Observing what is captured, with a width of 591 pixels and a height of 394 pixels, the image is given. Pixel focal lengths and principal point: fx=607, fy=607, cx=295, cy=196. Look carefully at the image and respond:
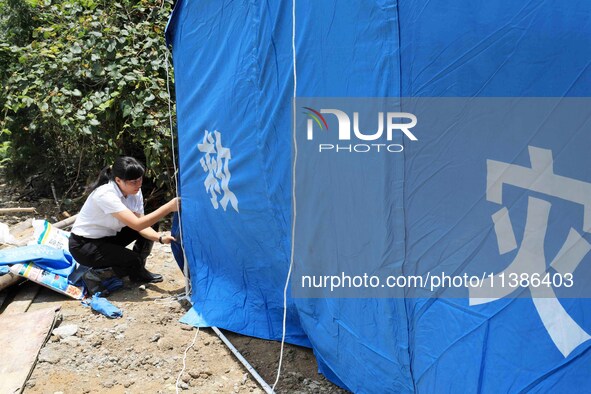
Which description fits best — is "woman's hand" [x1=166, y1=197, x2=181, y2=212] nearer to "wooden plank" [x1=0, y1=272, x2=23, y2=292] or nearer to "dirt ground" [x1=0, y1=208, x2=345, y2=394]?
"dirt ground" [x1=0, y1=208, x2=345, y2=394]

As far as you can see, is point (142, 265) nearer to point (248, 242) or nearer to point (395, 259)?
point (248, 242)

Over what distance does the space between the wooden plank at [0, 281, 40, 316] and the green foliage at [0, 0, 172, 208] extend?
1.64 m

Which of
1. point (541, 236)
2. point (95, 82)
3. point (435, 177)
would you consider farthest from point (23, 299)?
point (541, 236)

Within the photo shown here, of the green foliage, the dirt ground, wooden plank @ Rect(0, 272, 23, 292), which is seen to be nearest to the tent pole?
the dirt ground

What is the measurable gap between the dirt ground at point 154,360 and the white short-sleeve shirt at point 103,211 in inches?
21.7

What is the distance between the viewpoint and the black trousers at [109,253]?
13.3ft

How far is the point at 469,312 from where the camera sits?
6.32ft

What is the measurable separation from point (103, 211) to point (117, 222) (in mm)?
160

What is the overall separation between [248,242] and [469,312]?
4.88 ft

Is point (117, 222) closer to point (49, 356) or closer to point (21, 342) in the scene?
point (21, 342)

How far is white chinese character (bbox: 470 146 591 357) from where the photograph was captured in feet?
5.65

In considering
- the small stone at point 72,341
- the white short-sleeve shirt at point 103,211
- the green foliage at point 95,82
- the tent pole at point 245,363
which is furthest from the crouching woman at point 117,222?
the green foliage at point 95,82

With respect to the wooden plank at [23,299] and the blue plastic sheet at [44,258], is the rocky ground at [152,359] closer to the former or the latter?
the wooden plank at [23,299]

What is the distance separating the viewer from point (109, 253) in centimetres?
409
